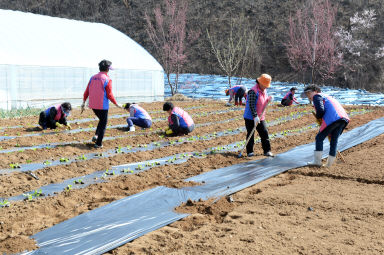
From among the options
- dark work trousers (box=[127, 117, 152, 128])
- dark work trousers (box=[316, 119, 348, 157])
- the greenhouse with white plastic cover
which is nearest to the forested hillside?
the greenhouse with white plastic cover

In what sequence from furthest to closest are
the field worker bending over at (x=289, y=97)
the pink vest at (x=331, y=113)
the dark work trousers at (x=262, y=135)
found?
1. the field worker bending over at (x=289, y=97)
2. the dark work trousers at (x=262, y=135)
3. the pink vest at (x=331, y=113)

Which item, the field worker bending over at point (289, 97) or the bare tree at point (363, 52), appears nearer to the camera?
the field worker bending over at point (289, 97)

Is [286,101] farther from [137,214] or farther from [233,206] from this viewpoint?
[137,214]

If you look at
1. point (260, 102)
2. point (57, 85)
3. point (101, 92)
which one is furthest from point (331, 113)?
point (57, 85)

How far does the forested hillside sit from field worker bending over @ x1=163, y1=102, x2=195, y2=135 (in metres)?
19.1

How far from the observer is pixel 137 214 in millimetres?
3943

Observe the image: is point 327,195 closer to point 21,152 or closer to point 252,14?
point 21,152

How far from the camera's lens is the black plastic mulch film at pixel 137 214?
3.21 metres

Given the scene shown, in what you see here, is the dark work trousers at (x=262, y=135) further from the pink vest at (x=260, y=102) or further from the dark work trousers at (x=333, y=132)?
the dark work trousers at (x=333, y=132)

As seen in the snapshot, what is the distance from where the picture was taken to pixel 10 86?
13719 mm

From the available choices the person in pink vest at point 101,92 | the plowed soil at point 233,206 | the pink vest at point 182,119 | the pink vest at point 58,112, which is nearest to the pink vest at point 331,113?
the plowed soil at point 233,206

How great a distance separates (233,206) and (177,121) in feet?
15.0

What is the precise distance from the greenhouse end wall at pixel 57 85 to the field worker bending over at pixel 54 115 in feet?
18.2

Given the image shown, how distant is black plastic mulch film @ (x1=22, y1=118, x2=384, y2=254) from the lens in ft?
10.5
